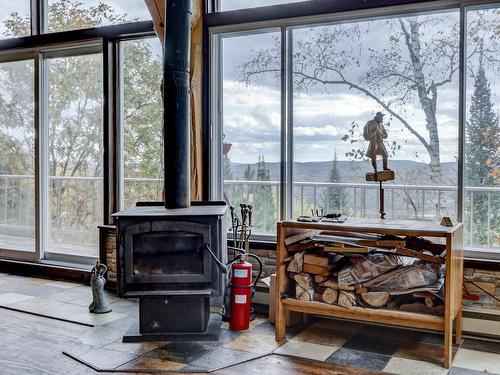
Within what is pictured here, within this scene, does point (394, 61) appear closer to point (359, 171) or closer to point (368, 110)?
point (368, 110)

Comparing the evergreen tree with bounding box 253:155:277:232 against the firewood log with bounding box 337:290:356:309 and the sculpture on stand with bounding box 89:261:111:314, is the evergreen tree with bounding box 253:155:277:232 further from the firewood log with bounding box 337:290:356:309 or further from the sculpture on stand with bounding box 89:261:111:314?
the sculpture on stand with bounding box 89:261:111:314

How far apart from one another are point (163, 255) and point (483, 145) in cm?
229

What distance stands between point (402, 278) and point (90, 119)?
134 inches

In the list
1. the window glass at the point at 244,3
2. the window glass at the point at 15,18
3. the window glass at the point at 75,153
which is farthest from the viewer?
the window glass at the point at 15,18

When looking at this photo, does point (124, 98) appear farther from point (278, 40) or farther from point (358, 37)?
point (358, 37)

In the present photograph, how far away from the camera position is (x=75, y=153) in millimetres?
5359

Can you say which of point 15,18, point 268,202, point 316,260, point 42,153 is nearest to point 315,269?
point 316,260

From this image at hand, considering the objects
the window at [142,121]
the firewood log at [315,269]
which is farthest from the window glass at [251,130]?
the firewood log at [315,269]

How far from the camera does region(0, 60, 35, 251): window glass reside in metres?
5.64

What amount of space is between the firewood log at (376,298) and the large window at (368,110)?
853 mm

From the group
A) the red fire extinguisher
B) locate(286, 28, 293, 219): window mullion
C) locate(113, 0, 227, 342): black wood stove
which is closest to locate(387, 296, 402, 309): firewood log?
the red fire extinguisher

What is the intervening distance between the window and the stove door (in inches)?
55.2

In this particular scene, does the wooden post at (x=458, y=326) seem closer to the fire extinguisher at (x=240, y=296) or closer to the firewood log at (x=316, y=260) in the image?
the firewood log at (x=316, y=260)

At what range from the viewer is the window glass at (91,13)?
491 centimetres
